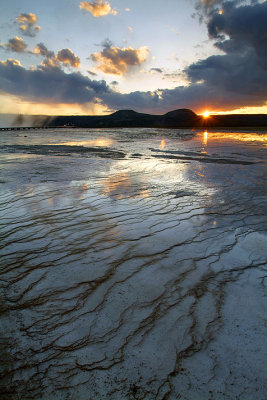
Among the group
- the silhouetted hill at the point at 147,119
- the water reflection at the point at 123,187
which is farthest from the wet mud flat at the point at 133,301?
the silhouetted hill at the point at 147,119

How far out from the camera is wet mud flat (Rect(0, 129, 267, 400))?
1.41 meters

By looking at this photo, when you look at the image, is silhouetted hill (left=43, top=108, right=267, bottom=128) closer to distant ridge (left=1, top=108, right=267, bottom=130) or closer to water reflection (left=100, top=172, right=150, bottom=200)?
distant ridge (left=1, top=108, right=267, bottom=130)

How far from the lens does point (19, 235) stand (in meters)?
3.26

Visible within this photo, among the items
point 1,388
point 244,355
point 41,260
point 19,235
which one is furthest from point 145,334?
point 19,235

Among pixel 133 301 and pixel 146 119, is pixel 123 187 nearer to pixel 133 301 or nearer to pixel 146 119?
pixel 133 301

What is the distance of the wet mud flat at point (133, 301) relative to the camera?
1411 mm

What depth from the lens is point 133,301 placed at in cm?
202

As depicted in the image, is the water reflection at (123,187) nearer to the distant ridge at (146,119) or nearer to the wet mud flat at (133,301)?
the wet mud flat at (133,301)

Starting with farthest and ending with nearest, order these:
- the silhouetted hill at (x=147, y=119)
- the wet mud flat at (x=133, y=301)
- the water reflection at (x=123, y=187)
→ the silhouetted hill at (x=147, y=119), the water reflection at (x=123, y=187), the wet mud flat at (x=133, y=301)

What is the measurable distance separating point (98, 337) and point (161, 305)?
1.99 feet

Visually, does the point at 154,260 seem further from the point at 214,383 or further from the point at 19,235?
the point at 19,235

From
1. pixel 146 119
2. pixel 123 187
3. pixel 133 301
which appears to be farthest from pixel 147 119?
pixel 133 301

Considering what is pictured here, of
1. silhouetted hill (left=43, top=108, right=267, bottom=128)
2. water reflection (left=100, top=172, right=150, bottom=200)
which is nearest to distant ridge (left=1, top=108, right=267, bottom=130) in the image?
silhouetted hill (left=43, top=108, right=267, bottom=128)

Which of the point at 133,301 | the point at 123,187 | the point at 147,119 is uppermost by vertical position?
the point at 147,119
